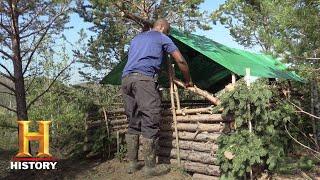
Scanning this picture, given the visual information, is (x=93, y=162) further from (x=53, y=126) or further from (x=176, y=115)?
(x=53, y=126)

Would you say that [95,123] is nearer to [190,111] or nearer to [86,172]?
[86,172]

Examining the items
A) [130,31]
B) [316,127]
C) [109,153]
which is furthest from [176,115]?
[130,31]

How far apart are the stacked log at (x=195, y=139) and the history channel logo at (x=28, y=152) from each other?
1.69 metres

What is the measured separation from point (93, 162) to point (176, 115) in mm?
2138

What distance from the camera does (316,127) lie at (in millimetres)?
8906

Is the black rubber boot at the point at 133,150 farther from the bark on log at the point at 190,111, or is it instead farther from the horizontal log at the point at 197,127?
the bark on log at the point at 190,111

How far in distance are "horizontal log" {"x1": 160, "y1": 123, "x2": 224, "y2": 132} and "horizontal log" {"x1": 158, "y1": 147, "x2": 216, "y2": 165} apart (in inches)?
13.6

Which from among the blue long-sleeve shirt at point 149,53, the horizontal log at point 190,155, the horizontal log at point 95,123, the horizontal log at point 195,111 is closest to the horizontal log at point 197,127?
the horizontal log at point 195,111

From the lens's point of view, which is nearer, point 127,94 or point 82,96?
point 127,94

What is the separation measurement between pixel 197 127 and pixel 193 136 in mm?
153

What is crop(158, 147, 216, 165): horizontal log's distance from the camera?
6344 mm

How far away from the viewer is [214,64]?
9273 mm

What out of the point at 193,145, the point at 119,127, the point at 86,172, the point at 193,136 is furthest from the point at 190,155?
the point at 119,127

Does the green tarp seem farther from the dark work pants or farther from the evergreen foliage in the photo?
the dark work pants
